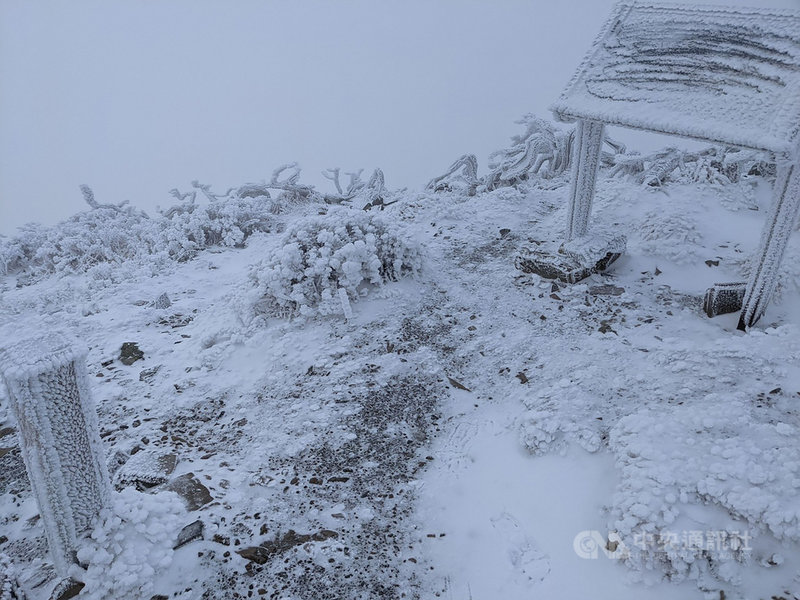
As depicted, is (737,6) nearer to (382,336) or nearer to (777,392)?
Answer: (777,392)

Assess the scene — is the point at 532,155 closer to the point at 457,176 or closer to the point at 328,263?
the point at 457,176

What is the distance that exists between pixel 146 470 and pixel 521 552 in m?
3.36

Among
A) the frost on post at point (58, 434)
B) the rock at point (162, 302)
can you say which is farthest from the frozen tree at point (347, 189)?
the frost on post at point (58, 434)

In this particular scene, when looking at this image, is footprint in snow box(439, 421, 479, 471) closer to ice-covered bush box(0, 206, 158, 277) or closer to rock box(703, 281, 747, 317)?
rock box(703, 281, 747, 317)

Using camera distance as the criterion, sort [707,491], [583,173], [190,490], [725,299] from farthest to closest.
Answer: [583,173]
[725,299]
[190,490]
[707,491]

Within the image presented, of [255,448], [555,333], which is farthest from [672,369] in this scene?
[255,448]

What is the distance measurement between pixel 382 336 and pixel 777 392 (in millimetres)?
4096

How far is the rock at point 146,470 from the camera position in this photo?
4.64 meters

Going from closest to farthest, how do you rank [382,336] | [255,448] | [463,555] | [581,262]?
1. [463,555]
2. [255,448]
3. [382,336]
4. [581,262]

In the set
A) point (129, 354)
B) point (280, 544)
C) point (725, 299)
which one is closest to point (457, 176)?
point (725, 299)

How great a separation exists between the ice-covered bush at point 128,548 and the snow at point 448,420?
0.05ft

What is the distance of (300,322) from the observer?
6848 mm

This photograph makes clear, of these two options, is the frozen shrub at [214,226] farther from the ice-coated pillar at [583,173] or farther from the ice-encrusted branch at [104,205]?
the ice-coated pillar at [583,173]

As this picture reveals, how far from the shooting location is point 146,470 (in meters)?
4.78
